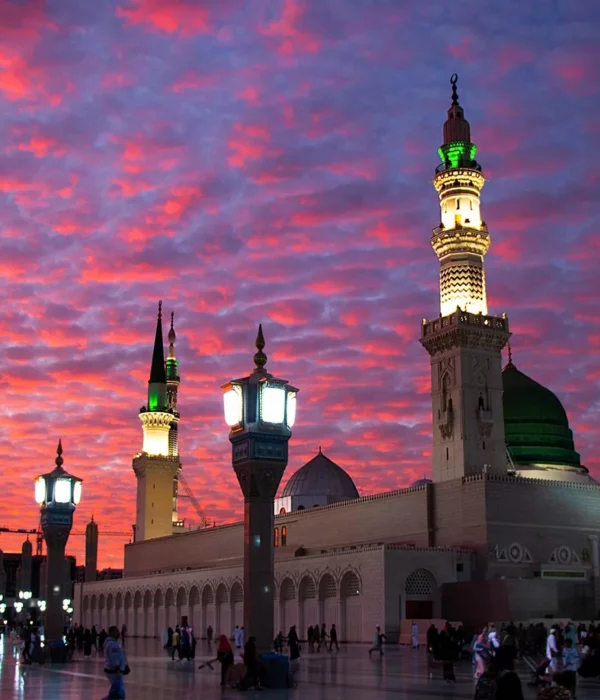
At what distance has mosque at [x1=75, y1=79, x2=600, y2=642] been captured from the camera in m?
46.6

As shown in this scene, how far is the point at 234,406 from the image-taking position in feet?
63.8

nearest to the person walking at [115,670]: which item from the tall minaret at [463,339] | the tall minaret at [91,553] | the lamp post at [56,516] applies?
the lamp post at [56,516]

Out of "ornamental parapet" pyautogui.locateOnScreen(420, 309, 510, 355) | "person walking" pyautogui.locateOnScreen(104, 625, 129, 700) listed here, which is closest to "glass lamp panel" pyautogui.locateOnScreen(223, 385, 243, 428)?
"person walking" pyautogui.locateOnScreen(104, 625, 129, 700)

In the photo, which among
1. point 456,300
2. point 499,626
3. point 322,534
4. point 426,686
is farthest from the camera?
point 322,534

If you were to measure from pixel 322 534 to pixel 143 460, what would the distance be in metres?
22.4

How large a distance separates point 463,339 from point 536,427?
453 inches

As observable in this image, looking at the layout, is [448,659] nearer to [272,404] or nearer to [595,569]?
[272,404]

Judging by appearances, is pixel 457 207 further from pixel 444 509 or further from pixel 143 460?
pixel 143 460

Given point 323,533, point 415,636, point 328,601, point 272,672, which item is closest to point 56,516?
point 272,672

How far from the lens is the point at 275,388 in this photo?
19.3 metres

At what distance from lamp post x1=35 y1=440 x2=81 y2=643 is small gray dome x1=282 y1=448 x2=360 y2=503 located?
42.8 m

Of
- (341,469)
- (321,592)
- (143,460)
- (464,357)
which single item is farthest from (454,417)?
(143,460)

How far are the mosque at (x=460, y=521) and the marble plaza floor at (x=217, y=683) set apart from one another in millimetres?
18446

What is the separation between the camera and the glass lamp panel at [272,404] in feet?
63.1
